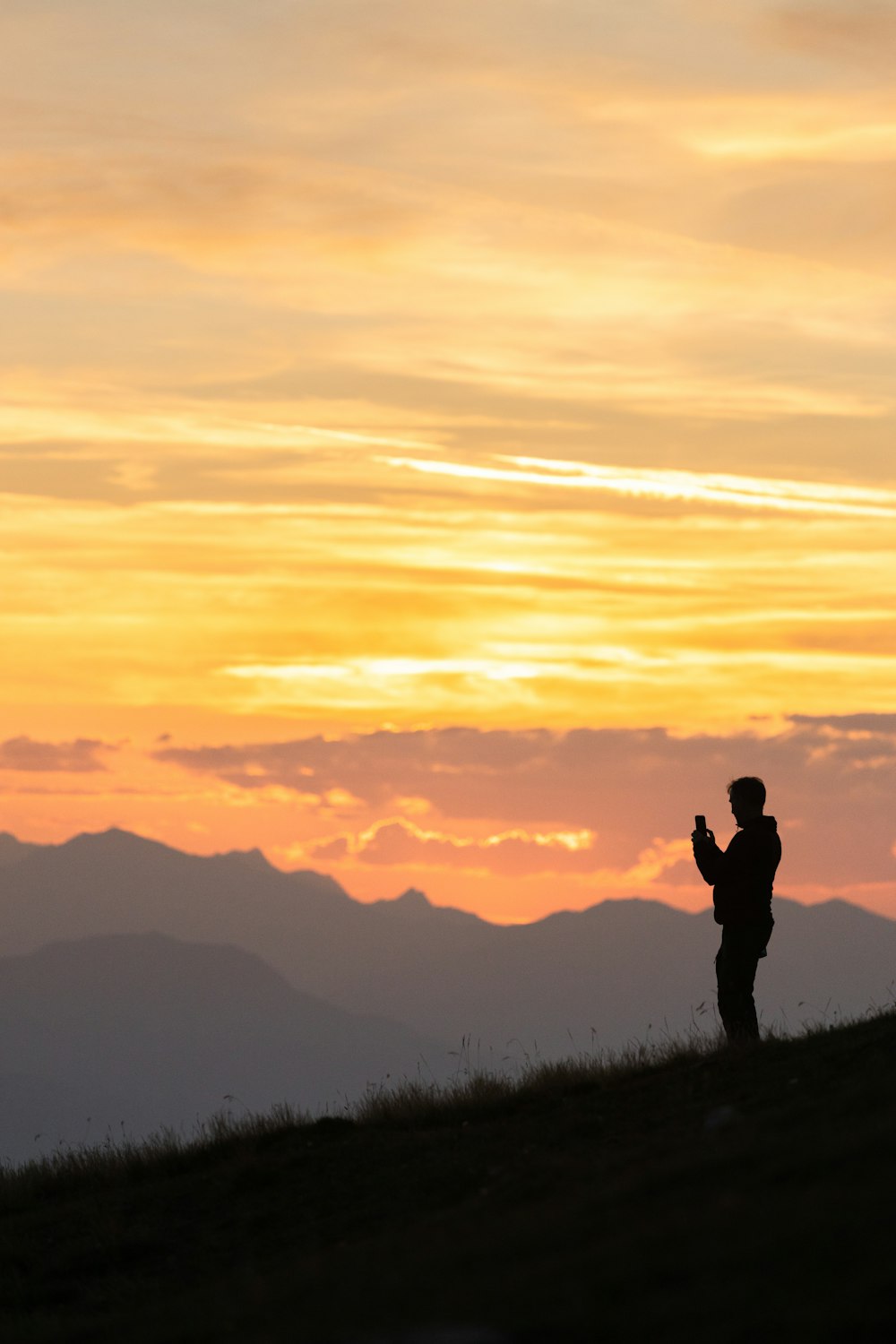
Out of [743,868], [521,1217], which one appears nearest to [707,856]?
[743,868]

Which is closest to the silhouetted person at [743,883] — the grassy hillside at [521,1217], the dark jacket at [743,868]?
the dark jacket at [743,868]

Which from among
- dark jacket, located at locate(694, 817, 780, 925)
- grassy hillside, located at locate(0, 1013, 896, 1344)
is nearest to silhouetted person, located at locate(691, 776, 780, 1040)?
dark jacket, located at locate(694, 817, 780, 925)

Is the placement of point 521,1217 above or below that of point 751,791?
below

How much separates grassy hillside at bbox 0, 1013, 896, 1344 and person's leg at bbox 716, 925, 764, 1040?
1.79 ft

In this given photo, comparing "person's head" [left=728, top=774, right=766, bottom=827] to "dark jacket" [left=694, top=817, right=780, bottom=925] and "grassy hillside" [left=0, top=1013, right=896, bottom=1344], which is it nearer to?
"dark jacket" [left=694, top=817, right=780, bottom=925]

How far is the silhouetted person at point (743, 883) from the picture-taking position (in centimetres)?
1477

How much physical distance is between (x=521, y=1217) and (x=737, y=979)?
6.30 meters

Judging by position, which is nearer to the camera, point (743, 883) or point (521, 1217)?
point (521, 1217)

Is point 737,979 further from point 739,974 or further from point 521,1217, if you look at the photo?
point 521,1217

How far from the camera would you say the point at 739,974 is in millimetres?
14852

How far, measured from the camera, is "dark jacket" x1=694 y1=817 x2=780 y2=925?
1477 cm

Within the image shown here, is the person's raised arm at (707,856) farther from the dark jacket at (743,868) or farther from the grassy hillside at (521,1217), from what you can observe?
the grassy hillside at (521,1217)

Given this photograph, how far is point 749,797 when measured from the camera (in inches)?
585

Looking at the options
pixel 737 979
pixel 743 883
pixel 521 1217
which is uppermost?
pixel 743 883
